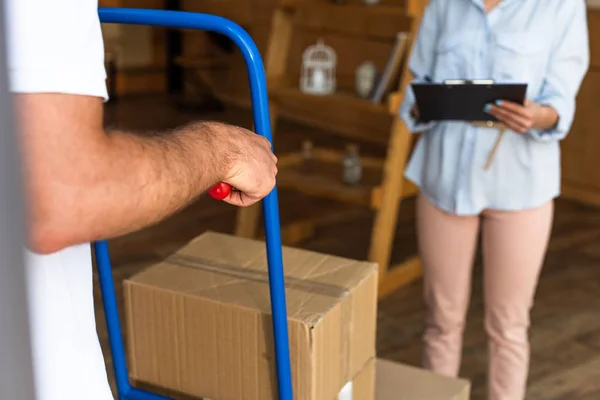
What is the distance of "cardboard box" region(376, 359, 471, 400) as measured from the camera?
1610mm

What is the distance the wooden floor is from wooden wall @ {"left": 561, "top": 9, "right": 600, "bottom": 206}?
13 cm

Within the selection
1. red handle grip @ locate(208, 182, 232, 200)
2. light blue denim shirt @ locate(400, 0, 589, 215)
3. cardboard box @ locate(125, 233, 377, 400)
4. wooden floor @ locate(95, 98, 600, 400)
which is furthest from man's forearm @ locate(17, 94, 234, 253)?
wooden floor @ locate(95, 98, 600, 400)

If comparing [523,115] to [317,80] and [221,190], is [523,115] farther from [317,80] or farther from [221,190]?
[317,80]

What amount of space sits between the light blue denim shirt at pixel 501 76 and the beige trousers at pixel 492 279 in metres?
0.05

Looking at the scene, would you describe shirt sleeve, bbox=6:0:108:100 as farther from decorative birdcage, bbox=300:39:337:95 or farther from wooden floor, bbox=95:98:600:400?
decorative birdcage, bbox=300:39:337:95

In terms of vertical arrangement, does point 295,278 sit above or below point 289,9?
below

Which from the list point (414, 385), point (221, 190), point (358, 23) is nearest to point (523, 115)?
point (414, 385)

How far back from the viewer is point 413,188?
10.6ft

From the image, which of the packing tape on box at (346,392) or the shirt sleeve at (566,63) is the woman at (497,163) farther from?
the packing tape on box at (346,392)

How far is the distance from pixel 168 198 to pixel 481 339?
2.17 meters

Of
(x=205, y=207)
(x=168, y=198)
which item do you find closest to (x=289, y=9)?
(x=205, y=207)

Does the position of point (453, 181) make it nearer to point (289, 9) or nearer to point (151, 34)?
point (289, 9)

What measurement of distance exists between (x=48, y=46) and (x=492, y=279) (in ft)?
4.84

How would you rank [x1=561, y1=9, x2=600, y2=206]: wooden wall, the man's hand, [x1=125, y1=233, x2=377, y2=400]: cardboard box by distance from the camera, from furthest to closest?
[x1=561, y1=9, x2=600, y2=206]: wooden wall
[x1=125, y1=233, x2=377, y2=400]: cardboard box
the man's hand
